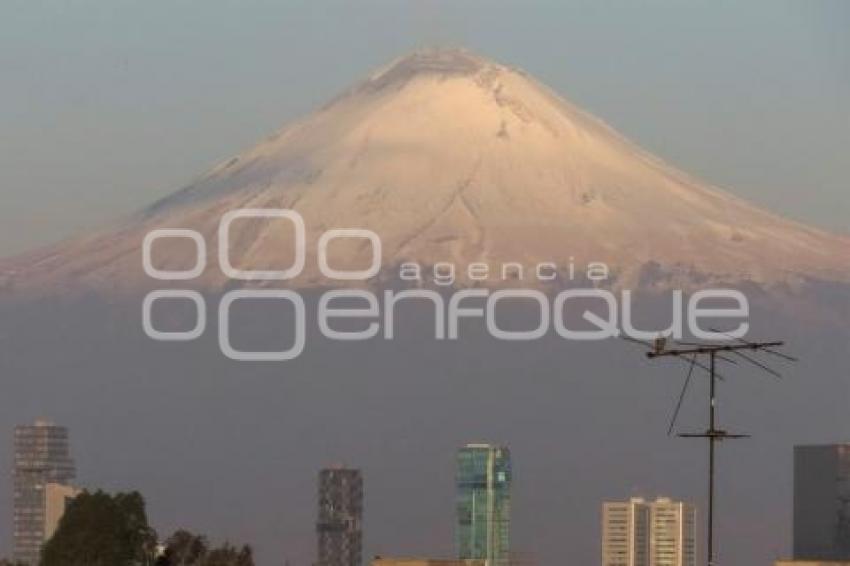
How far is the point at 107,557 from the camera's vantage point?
174500 mm

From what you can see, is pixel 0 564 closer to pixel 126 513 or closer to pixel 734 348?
pixel 126 513

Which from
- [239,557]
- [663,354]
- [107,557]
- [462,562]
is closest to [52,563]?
[107,557]

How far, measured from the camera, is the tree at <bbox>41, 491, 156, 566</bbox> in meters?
175

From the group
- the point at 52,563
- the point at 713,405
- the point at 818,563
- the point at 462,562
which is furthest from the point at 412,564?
the point at 713,405

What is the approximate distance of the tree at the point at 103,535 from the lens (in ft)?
573

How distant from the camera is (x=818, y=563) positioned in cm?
13162

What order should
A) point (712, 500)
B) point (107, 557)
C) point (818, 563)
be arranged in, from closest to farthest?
point (712, 500) < point (818, 563) < point (107, 557)

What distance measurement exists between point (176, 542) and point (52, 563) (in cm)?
1403

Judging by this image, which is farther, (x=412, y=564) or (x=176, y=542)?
(x=176, y=542)

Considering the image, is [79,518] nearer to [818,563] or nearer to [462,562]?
[462,562]

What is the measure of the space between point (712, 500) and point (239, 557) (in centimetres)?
9601

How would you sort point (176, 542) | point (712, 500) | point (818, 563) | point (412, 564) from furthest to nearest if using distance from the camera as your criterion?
1. point (176, 542)
2. point (412, 564)
3. point (818, 563)
4. point (712, 500)

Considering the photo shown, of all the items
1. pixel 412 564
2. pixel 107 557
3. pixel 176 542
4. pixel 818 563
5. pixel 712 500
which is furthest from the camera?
pixel 176 542

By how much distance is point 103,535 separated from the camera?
177 m
